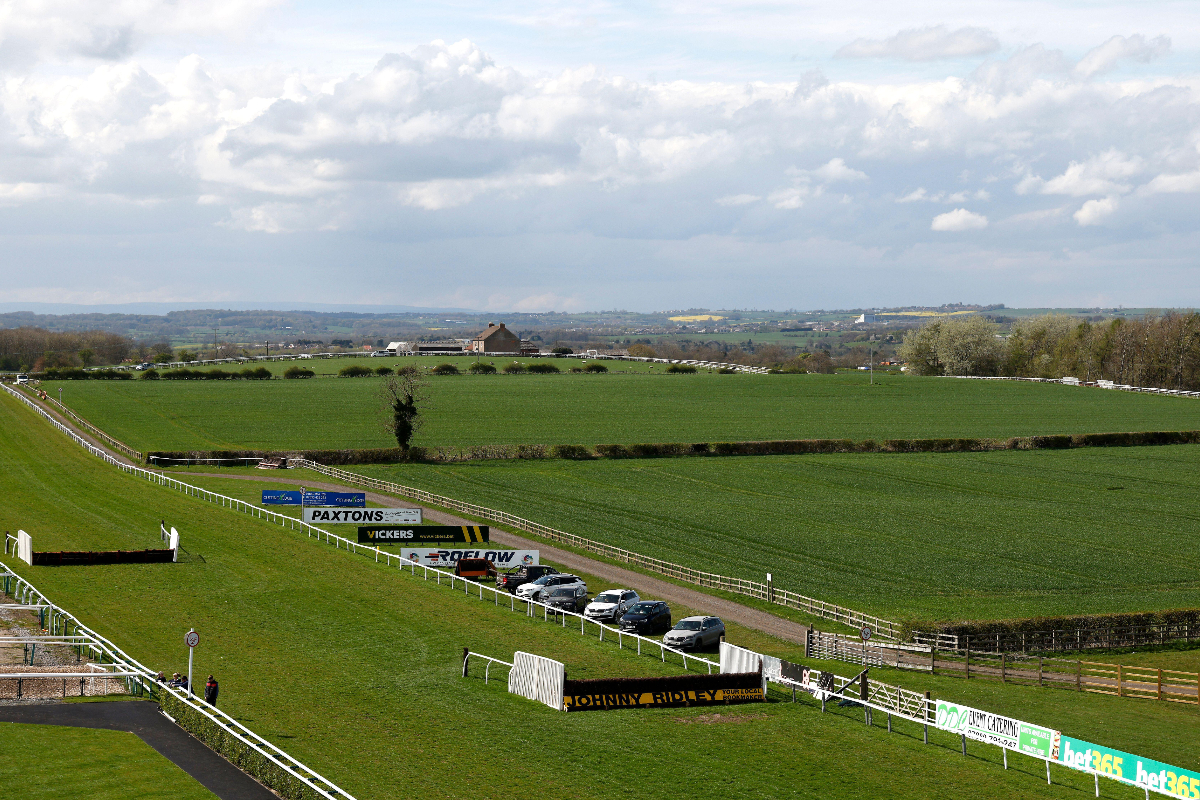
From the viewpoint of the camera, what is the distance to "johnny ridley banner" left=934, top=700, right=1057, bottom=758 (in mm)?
24281

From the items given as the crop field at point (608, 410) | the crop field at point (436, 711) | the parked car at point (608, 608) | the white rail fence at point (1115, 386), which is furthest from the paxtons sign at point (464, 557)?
the white rail fence at point (1115, 386)

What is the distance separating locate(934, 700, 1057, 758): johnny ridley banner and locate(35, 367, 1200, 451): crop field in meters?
64.4

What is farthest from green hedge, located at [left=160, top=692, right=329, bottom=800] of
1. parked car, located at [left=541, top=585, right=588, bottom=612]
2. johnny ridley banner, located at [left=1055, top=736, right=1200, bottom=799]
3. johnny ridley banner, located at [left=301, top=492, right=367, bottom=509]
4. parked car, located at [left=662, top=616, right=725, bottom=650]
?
johnny ridley banner, located at [left=301, top=492, right=367, bottom=509]

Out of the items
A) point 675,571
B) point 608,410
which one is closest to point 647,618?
point 675,571

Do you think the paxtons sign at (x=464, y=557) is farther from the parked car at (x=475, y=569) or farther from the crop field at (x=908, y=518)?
the crop field at (x=908, y=518)

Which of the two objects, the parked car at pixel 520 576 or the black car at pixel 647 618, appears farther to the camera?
the parked car at pixel 520 576

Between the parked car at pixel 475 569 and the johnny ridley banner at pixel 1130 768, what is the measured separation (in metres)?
27.2

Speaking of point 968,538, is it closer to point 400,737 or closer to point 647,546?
point 647,546

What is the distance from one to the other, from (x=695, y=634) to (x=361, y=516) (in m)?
27.7

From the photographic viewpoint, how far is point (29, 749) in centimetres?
2312

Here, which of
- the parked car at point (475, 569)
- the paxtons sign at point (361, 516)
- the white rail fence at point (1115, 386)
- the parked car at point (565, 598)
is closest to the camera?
the parked car at point (565, 598)

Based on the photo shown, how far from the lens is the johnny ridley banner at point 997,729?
2428 centimetres

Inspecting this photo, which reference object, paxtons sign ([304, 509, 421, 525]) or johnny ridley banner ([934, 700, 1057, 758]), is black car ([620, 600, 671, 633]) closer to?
johnny ridley banner ([934, 700, 1057, 758])

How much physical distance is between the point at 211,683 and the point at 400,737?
5.15 metres
